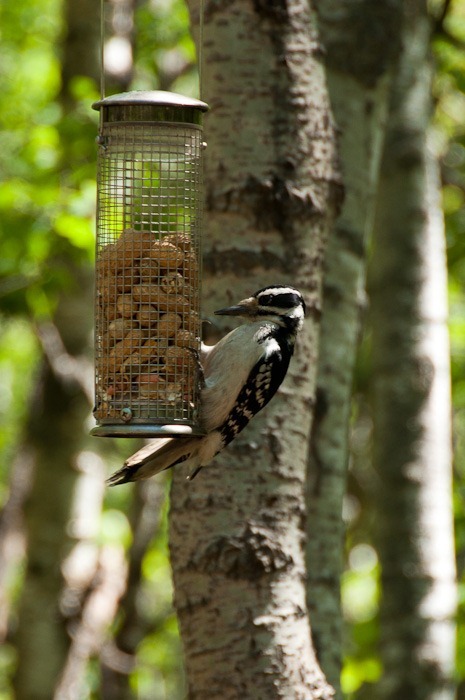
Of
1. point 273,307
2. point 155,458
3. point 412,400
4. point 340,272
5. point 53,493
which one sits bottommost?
point 155,458

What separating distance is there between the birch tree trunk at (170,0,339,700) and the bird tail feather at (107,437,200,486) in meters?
0.24

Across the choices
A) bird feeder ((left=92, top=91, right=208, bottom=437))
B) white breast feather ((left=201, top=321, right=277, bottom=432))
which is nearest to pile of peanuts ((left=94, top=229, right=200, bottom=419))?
bird feeder ((left=92, top=91, right=208, bottom=437))

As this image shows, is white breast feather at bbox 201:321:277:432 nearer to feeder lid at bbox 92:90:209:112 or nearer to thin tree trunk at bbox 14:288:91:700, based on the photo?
feeder lid at bbox 92:90:209:112

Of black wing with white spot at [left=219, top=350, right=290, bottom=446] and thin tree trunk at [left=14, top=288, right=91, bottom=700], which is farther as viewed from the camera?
thin tree trunk at [left=14, top=288, right=91, bottom=700]

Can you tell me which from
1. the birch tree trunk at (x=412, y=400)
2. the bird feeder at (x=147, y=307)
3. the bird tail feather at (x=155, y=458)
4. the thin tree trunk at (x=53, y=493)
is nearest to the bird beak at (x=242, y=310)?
the bird feeder at (x=147, y=307)

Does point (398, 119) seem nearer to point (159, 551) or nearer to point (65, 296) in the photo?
point (65, 296)

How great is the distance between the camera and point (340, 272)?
5.35m

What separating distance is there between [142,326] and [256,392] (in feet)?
1.65

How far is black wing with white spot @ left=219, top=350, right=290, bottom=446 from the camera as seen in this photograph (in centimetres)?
424

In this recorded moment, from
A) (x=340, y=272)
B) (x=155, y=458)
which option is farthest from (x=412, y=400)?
(x=155, y=458)

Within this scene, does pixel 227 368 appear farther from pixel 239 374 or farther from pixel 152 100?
pixel 152 100

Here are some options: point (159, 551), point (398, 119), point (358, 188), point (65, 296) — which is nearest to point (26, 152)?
point (65, 296)

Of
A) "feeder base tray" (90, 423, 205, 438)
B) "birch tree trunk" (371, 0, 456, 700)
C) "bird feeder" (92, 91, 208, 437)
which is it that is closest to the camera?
"feeder base tray" (90, 423, 205, 438)

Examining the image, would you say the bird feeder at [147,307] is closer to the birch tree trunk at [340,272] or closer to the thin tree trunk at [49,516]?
the birch tree trunk at [340,272]
